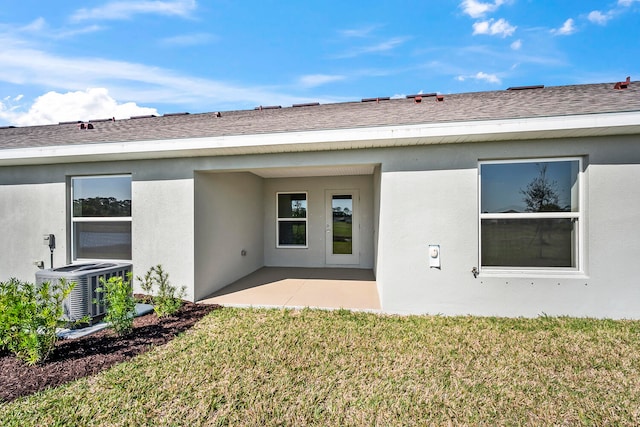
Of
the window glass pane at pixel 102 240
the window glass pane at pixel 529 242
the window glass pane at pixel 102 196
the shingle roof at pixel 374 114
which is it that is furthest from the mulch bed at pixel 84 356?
the window glass pane at pixel 529 242

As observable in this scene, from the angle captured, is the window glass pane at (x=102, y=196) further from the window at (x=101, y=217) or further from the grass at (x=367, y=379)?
the grass at (x=367, y=379)

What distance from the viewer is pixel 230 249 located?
6.97 m

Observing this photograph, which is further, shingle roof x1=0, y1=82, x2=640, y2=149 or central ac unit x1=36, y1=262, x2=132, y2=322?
shingle roof x1=0, y1=82, x2=640, y2=149

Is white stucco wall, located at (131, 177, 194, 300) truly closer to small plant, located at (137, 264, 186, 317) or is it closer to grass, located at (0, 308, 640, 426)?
small plant, located at (137, 264, 186, 317)

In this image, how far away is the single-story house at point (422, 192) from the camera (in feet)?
14.9

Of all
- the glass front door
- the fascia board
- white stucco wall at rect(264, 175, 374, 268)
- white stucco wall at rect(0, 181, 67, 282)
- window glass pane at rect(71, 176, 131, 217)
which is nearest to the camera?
the fascia board

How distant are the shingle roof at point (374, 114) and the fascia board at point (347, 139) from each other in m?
0.15

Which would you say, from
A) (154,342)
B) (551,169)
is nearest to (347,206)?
(551,169)

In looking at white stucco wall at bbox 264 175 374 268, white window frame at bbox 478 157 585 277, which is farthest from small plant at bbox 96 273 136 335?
white window frame at bbox 478 157 585 277

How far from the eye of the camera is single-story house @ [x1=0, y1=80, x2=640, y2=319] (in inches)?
179

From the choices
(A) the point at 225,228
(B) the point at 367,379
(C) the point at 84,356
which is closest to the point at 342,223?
(A) the point at 225,228

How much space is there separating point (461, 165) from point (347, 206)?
4.40m

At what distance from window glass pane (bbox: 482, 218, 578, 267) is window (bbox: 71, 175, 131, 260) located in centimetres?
723

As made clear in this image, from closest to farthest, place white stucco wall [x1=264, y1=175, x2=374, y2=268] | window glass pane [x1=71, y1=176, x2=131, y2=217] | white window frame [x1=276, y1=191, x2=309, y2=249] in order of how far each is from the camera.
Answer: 1. window glass pane [x1=71, y1=176, x2=131, y2=217]
2. white stucco wall [x1=264, y1=175, x2=374, y2=268]
3. white window frame [x1=276, y1=191, x2=309, y2=249]
